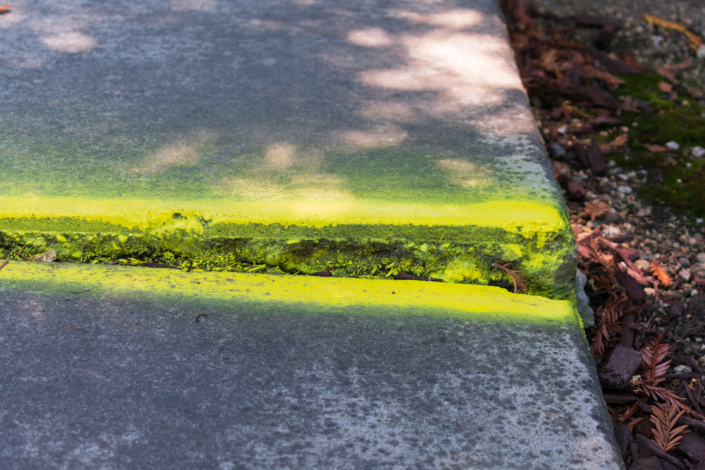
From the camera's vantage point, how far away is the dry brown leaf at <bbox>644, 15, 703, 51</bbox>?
308 cm

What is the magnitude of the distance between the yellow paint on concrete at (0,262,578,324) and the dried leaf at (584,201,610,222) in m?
Answer: 0.80

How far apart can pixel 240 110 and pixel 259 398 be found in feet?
3.57

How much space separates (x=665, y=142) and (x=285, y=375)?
210 cm

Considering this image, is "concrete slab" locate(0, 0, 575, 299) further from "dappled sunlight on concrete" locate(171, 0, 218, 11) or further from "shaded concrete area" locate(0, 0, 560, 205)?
"dappled sunlight on concrete" locate(171, 0, 218, 11)

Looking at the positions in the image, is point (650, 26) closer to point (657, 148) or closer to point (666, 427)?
point (657, 148)

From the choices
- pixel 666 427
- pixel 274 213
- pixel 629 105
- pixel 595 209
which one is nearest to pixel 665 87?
pixel 629 105

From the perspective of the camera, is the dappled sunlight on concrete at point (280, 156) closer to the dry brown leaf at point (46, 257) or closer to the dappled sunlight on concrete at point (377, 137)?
the dappled sunlight on concrete at point (377, 137)

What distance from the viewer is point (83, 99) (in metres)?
1.86

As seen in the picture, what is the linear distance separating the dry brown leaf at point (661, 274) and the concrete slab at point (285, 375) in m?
0.61

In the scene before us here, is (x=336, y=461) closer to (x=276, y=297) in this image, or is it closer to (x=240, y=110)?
(x=276, y=297)

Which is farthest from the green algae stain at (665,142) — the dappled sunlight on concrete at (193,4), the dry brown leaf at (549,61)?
the dappled sunlight on concrete at (193,4)

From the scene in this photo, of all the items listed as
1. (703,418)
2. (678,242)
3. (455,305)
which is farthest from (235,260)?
(678,242)

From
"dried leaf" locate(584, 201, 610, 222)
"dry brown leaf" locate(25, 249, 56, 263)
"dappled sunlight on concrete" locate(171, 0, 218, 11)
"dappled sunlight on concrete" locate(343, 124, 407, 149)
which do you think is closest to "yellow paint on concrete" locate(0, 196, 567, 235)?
"dry brown leaf" locate(25, 249, 56, 263)

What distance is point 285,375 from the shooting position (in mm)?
1166
